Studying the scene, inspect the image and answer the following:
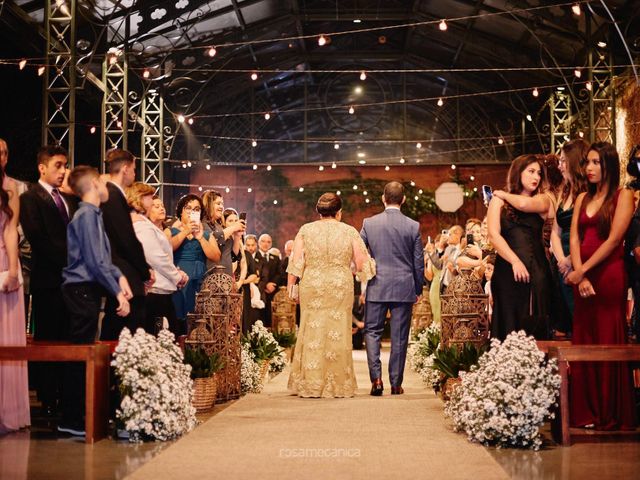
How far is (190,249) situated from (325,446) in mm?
3349

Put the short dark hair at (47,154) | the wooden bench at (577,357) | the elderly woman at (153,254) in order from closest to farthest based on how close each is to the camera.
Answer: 1. the wooden bench at (577,357)
2. the short dark hair at (47,154)
3. the elderly woman at (153,254)

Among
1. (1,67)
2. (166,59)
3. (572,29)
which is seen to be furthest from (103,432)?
(166,59)

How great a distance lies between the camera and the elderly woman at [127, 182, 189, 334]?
22.5ft

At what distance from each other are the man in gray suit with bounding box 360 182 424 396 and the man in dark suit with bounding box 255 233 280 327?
583 cm

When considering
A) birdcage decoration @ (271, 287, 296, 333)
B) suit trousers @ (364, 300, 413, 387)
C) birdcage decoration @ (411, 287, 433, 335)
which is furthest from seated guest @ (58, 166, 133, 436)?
birdcage decoration @ (411, 287, 433, 335)

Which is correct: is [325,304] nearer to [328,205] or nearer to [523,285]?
[328,205]

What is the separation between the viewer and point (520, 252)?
6.54m

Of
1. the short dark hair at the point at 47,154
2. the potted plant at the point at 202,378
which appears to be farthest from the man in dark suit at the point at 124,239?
the potted plant at the point at 202,378

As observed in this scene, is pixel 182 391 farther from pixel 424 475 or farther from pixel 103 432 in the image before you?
pixel 424 475

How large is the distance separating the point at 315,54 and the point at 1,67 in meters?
9.80

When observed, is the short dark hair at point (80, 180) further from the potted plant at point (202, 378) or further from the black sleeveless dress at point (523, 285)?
the black sleeveless dress at point (523, 285)

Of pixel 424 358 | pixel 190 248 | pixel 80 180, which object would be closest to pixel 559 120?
pixel 424 358

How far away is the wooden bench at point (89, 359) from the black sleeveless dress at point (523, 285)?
2555 millimetres

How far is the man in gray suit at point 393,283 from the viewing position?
340 inches
